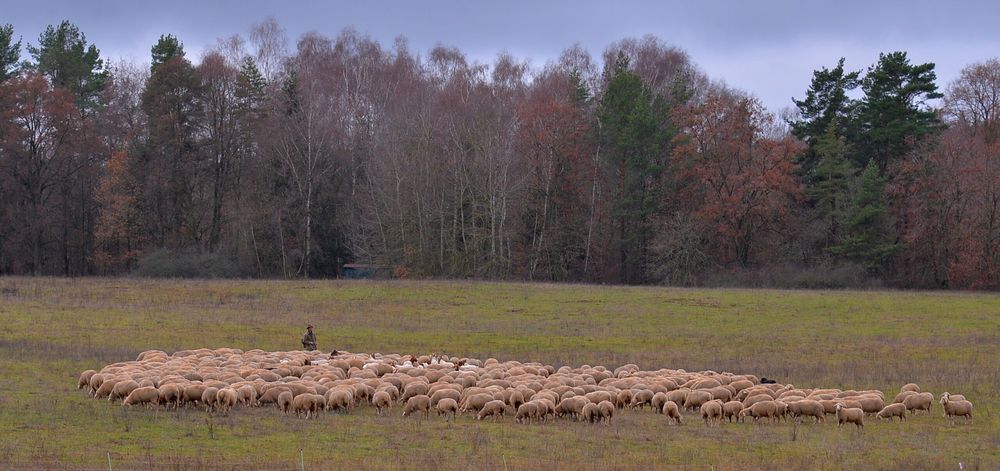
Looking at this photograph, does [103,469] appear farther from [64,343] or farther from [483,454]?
[64,343]

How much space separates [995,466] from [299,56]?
90.6 meters

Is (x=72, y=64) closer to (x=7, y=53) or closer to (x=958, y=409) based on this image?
(x=7, y=53)

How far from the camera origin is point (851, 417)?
22297 mm

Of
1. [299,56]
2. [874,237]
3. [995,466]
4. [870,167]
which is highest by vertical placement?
[299,56]

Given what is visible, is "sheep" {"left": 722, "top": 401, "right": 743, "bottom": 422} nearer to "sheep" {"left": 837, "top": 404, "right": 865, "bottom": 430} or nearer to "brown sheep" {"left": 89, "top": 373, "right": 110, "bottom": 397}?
"sheep" {"left": 837, "top": 404, "right": 865, "bottom": 430}

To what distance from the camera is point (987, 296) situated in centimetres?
5569

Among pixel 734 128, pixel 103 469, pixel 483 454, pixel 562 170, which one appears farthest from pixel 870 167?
pixel 103 469

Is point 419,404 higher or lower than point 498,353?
lower

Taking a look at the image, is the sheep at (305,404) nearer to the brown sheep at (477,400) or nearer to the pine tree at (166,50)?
the brown sheep at (477,400)

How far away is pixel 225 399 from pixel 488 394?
5.57 meters

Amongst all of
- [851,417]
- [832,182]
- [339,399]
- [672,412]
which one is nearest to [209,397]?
[339,399]

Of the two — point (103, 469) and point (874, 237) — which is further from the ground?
point (874, 237)

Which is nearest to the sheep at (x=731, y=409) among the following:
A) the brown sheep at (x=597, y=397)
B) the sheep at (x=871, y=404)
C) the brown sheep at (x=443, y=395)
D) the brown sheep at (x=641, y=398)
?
the brown sheep at (x=641, y=398)

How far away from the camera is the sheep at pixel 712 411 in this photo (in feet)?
75.3
